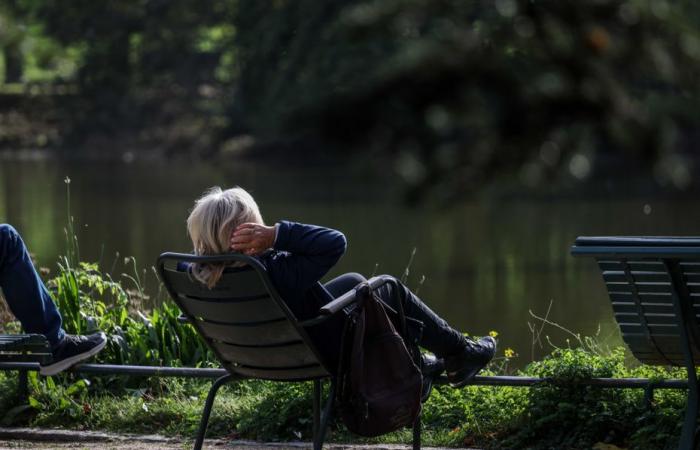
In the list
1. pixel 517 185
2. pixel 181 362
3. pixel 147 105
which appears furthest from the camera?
pixel 147 105

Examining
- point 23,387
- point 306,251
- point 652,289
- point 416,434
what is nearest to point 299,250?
point 306,251

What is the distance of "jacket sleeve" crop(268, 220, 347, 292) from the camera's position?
4043 mm

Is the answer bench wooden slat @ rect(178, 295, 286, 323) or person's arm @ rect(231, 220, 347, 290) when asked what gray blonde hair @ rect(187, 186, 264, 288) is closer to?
person's arm @ rect(231, 220, 347, 290)

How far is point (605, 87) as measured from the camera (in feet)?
6.13

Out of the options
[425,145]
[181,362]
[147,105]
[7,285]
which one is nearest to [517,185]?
[425,145]

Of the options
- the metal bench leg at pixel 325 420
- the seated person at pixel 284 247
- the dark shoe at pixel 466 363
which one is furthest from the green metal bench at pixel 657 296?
the metal bench leg at pixel 325 420

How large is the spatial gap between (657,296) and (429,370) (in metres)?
0.76

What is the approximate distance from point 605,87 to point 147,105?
42.2 metres

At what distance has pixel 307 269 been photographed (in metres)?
4.06

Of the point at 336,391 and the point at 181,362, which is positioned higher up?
the point at 336,391

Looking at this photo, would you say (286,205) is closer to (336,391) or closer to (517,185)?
(336,391)

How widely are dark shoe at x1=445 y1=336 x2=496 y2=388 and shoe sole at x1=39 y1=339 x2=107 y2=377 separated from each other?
137 centimetres

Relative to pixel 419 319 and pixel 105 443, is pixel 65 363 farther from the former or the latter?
pixel 419 319

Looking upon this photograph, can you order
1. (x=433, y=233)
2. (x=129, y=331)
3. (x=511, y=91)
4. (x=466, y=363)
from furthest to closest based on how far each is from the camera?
(x=433, y=233)
(x=129, y=331)
(x=466, y=363)
(x=511, y=91)
